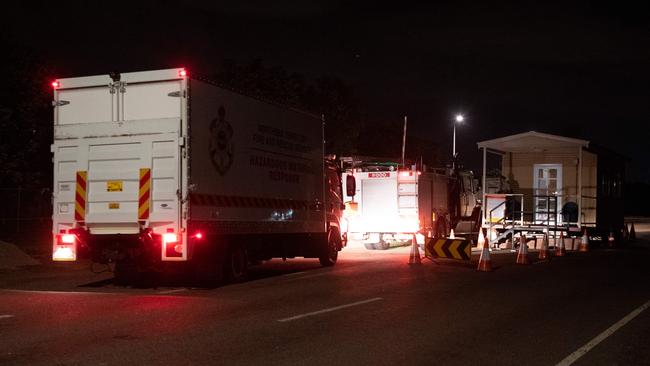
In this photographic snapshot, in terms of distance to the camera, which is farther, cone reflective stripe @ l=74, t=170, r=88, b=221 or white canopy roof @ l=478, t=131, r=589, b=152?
white canopy roof @ l=478, t=131, r=589, b=152

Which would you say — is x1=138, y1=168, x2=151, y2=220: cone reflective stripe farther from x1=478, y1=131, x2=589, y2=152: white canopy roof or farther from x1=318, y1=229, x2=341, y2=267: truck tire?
x1=478, y1=131, x2=589, y2=152: white canopy roof

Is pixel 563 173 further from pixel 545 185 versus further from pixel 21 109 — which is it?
pixel 21 109

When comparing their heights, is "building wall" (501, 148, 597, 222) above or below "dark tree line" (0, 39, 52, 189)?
below

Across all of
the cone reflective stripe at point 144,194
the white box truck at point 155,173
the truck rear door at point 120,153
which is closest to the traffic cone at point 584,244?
the white box truck at point 155,173

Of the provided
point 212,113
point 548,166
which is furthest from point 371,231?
point 212,113

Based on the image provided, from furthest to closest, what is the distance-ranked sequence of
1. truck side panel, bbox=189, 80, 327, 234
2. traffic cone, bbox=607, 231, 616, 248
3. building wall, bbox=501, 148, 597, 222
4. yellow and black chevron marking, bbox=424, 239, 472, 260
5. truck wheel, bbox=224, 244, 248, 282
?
traffic cone, bbox=607, 231, 616, 248
building wall, bbox=501, 148, 597, 222
yellow and black chevron marking, bbox=424, 239, 472, 260
truck wheel, bbox=224, 244, 248, 282
truck side panel, bbox=189, 80, 327, 234

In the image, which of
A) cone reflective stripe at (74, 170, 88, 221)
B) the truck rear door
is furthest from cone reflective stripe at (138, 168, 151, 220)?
cone reflective stripe at (74, 170, 88, 221)

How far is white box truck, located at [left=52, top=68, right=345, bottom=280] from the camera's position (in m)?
13.1

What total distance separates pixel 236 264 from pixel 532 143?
16.5m

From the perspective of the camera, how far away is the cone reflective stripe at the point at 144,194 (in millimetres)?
13219

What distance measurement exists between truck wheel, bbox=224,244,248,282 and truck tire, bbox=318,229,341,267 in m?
4.14

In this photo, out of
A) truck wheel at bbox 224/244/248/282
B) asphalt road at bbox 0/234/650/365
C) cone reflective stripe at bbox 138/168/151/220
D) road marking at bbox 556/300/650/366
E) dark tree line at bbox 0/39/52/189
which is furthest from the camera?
dark tree line at bbox 0/39/52/189

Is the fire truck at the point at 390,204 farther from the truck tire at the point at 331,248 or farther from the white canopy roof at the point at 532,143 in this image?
the truck tire at the point at 331,248

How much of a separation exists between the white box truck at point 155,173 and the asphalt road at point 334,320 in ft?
2.70
